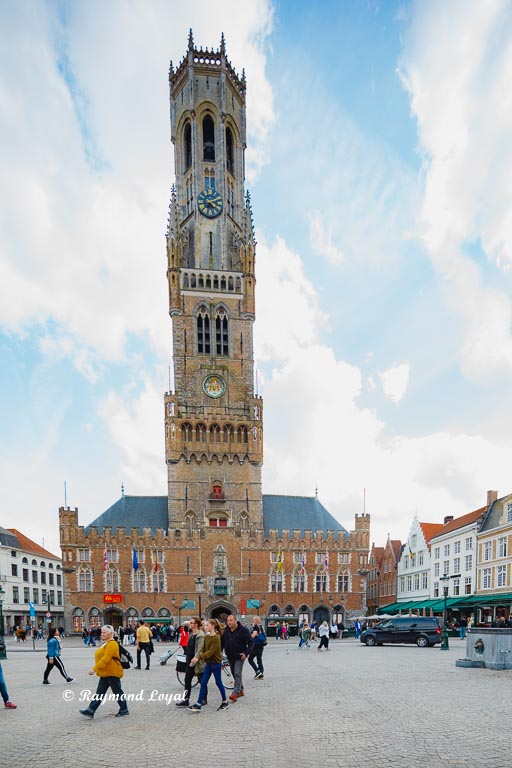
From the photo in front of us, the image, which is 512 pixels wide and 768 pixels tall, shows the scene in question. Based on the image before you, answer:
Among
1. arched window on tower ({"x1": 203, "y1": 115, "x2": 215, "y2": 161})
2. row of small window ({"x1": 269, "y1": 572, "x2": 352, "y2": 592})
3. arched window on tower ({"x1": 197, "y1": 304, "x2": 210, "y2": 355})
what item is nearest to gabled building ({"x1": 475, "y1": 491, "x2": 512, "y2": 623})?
row of small window ({"x1": 269, "y1": 572, "x2": 352, "y2": 592})

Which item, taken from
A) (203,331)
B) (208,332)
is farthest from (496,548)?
(203,331)

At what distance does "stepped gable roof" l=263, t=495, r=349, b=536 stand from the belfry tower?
3294mm

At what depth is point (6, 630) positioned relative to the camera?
5847cm

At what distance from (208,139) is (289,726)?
67.2 m

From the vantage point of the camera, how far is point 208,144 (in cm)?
6519

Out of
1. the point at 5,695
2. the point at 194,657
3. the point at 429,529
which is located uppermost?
the point at 194,657

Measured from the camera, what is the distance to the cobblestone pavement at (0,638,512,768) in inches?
282

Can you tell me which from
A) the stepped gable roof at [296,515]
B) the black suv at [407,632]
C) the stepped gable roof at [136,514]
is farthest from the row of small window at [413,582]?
the black suv at [407,632]

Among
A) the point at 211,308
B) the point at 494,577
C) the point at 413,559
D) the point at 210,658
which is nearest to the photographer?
the point at 210,658

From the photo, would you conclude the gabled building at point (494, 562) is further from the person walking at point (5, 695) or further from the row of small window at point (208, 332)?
the person walking at point (5, 695)

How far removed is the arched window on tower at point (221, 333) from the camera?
189ft

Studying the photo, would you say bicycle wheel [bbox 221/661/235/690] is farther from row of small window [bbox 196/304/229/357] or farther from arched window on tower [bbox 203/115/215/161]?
arched window on tower [bbox 203/115/215/161]

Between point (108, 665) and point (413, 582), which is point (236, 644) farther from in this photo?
point (413, 582)

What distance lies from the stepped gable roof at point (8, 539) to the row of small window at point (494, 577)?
1987 inches
